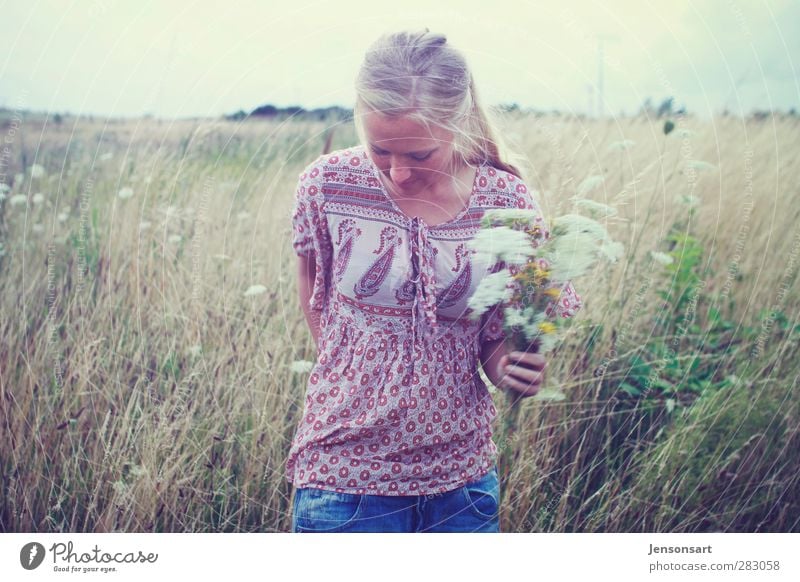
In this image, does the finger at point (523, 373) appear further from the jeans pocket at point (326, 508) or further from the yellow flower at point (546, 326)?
the jeans pocket at point (326, 508)

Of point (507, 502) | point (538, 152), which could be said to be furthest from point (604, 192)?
point (507, 502)

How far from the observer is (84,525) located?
1.47 metres

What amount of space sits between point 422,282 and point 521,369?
0.66 ft

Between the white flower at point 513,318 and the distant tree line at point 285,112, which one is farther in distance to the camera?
the distant tree line at point 285,112

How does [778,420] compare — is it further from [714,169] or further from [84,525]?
[84,525]

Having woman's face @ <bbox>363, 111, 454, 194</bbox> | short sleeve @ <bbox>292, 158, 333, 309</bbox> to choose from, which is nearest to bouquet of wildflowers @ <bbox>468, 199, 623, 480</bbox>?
woman's face @ <bbox>363, 111, 454, 194</bbox>

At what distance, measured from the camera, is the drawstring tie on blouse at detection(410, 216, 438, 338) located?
1159mm

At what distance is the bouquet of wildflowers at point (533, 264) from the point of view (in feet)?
3.85

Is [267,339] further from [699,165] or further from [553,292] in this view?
[699,165]

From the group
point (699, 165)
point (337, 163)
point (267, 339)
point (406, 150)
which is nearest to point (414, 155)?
point (406, 150)
